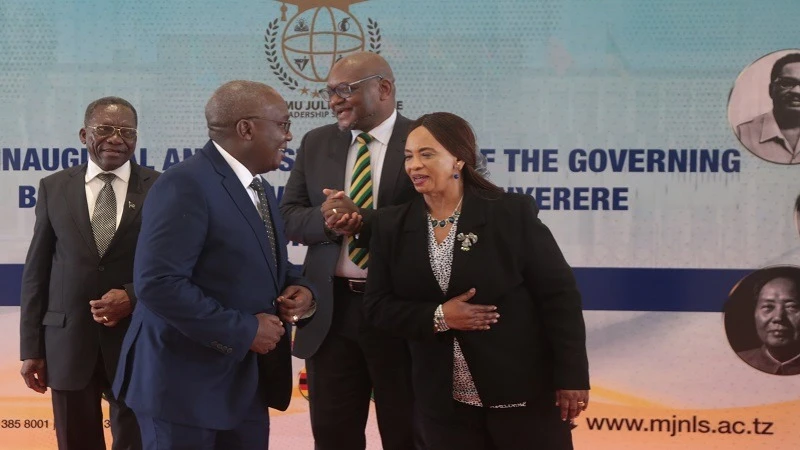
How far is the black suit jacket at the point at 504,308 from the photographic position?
92.8 inches

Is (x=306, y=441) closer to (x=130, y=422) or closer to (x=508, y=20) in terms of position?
(x=130, y=422)

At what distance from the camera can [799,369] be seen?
396 cm

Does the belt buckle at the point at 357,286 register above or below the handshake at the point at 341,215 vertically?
below

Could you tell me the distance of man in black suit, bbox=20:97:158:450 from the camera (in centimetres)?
310

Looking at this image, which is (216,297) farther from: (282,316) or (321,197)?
(321,197)

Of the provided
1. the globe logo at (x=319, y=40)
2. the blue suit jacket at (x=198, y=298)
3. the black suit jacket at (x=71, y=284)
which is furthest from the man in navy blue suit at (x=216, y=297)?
the globe logo at (x=319, y=40)

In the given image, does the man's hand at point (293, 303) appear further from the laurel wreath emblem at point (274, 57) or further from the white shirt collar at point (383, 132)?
the laurel wreath emblem at point (274, 57)

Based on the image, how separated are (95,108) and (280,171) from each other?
1.15 meters

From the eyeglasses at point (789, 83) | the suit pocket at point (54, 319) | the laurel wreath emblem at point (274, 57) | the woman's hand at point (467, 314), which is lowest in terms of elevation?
the suit pocket at point (54, 319)

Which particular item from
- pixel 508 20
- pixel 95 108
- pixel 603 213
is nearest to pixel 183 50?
pixel 95 108

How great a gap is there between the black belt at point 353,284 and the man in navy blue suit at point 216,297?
55 centimetres

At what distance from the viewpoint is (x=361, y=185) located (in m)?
3.08

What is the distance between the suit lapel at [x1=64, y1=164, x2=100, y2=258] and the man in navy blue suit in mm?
862

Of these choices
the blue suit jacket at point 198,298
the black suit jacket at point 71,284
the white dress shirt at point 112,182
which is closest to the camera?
the blue suit jacket at point 198,298
